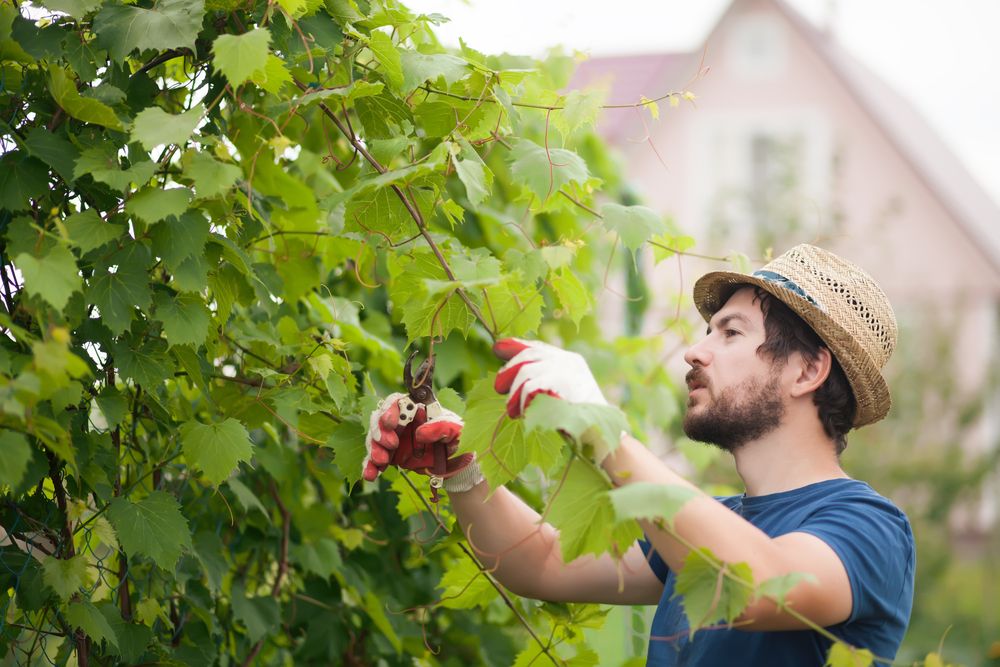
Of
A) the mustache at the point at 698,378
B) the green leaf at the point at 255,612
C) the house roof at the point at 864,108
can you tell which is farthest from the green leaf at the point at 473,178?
the house roof at the point at 864,108

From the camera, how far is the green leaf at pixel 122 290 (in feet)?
6.38

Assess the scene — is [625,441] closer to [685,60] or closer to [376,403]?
[376,403]

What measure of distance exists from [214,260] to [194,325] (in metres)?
0.15

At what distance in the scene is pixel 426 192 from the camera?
2.18 m

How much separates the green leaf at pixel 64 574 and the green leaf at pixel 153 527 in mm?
88

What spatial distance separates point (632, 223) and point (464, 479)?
661mm

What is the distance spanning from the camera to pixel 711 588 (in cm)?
168

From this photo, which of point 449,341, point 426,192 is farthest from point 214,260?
point 449,341

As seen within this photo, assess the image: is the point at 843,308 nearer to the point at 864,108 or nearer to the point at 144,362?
the point at 144,362

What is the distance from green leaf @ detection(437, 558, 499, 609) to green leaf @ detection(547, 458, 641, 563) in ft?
2.40

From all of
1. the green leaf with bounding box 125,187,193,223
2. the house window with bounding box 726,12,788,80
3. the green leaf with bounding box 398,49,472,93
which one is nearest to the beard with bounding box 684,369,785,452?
the green leaf with bounding box 398,49,472,93

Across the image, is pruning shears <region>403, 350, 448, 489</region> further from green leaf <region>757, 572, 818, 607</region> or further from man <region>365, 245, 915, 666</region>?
green leaf <region>757, 572, 818, 607</region>

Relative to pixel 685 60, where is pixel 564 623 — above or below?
above

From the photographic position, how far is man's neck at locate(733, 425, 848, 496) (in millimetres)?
2342
